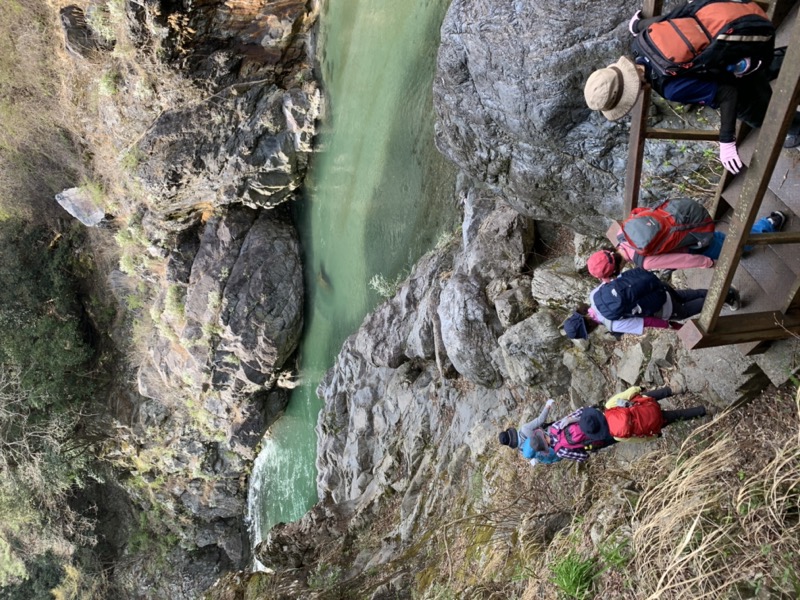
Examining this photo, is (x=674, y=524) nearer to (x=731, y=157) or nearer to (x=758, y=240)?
(x=758, y=240)

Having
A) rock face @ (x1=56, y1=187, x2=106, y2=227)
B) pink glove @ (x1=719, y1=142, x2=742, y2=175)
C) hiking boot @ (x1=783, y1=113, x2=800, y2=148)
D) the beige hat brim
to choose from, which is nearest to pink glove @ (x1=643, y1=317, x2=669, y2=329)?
pink glove @ (x1=719, y1=142, x2=742, y2=175)

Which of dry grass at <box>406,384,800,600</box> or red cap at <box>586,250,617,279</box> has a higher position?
red cap at <box>586,250,617,279</box>

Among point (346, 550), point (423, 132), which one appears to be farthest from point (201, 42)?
point (346, 550)

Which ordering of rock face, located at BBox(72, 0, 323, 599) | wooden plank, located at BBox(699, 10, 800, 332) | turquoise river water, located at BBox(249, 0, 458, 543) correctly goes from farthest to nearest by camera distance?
rock face, located at BBox(72, 0, 323, 599)
turquoise river water, located at BBox(249, 0, 458, 543)
wooden plank, located at BBox(699, 10, 800, 332)

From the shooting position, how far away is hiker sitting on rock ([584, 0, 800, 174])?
359 cm

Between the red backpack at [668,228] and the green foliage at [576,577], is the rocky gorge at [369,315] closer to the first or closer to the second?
the red backpack at [668,228]

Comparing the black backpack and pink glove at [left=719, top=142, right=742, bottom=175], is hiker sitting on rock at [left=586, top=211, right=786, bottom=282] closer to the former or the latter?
pink glove at [left=719, top=142, right=742, bottom=175]

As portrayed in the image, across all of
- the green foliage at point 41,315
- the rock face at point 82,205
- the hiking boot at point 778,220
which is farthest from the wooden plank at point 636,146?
the green foliage at point 41,315

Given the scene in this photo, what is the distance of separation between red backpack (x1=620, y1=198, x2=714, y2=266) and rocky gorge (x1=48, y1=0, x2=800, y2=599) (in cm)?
112

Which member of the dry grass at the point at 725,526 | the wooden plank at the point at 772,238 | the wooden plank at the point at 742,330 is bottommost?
the dry grass at the point at 725,526

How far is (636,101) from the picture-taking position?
408cm

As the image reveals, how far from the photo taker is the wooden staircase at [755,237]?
3229mm

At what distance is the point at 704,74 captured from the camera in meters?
3.79

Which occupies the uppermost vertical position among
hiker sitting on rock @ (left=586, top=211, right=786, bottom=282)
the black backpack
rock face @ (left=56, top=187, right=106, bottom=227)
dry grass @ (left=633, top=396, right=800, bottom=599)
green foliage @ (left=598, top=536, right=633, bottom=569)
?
the black backpack
